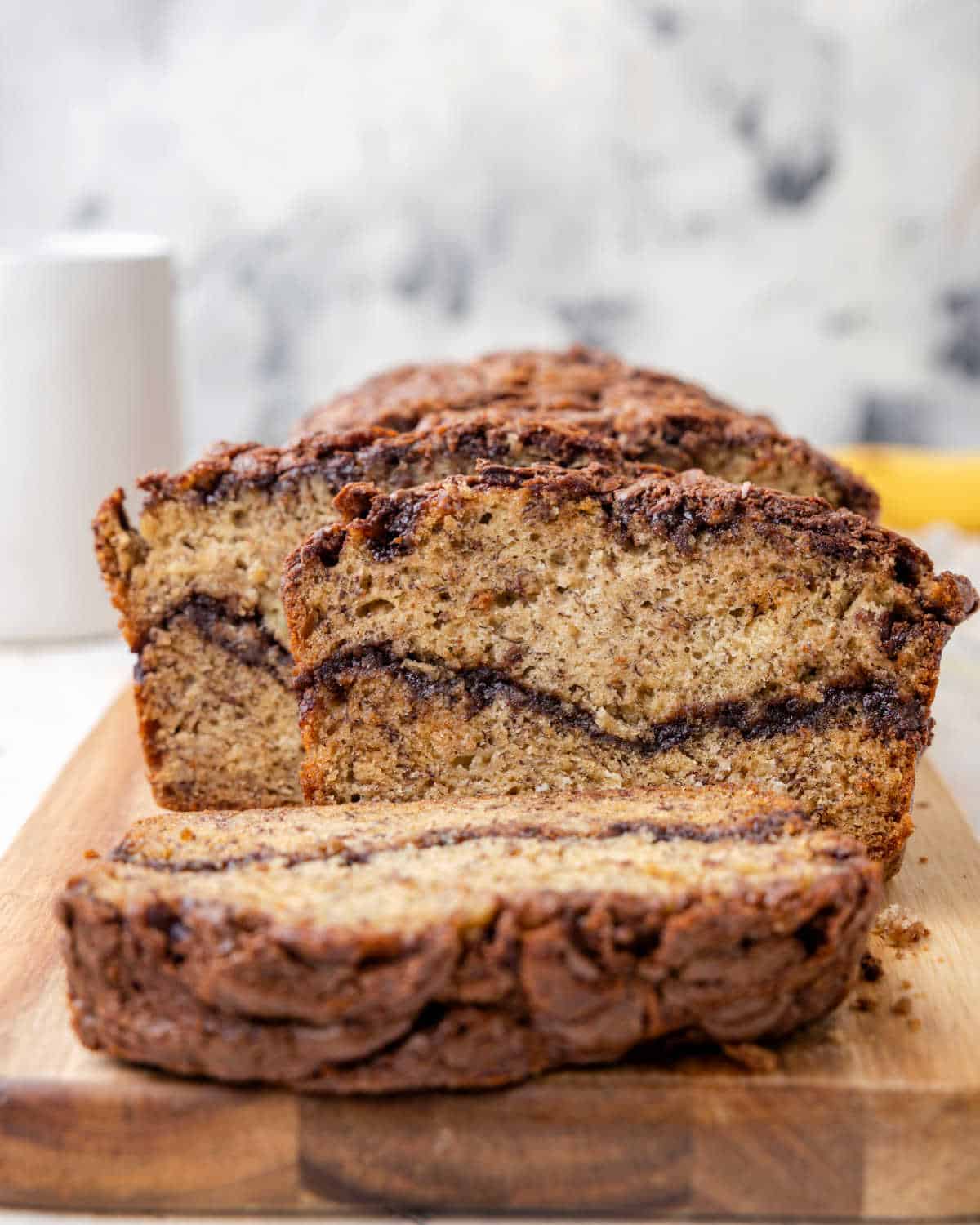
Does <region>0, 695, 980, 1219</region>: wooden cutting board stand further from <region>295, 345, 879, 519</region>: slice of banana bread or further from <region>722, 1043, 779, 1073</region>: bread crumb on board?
<region>295, 345, 879, 519</region>: slice of banana bread

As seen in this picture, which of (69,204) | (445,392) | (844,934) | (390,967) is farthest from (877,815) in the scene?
(69,204)

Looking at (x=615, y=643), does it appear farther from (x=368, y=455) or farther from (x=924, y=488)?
(x=924, y=488)

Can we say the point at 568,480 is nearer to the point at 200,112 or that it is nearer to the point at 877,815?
the point at 877,815

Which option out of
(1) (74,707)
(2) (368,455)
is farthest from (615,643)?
(1) (74,707)

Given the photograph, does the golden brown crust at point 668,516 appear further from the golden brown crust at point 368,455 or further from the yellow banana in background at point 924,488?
the yellow banana in background at point 924,488

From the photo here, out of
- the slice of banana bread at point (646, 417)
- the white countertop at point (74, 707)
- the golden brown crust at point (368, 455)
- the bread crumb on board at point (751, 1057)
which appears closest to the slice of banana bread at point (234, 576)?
the golden brown crust at point (368, 455)

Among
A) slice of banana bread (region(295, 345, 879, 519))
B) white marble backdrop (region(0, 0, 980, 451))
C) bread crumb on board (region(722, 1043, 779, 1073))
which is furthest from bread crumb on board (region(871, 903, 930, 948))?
Answer: white marble backdrop (region(0, 0, 980, 451))
